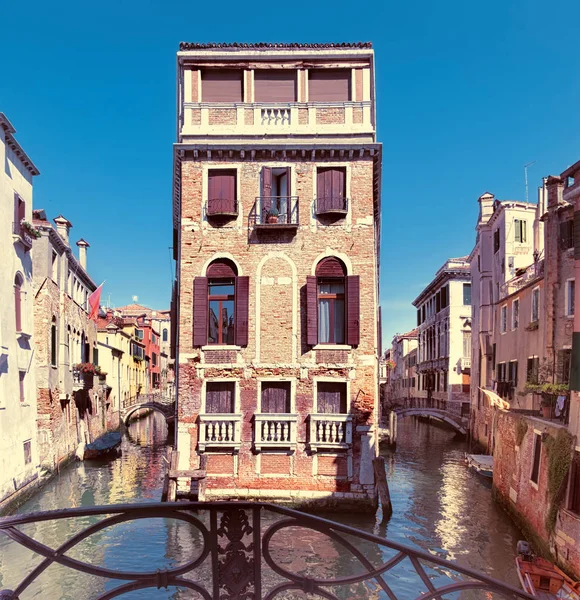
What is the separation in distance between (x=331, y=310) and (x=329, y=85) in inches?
257

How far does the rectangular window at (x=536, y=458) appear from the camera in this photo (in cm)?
1294

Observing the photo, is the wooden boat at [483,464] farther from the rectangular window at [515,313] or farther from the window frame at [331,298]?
the window frame at [331,298]

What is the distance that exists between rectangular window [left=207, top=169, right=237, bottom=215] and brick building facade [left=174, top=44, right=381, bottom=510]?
0.03 metres

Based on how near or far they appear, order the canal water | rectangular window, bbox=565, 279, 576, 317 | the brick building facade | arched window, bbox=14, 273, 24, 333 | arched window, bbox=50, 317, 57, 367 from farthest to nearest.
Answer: arched window, bbox=50, 317, 57, 367
rectangular window, bbox=565, 279, 576, 317
arched window, bbox=14, 273, 24, 333
the brick building facade
the canal water

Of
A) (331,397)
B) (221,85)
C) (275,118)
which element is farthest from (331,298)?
(221,85)

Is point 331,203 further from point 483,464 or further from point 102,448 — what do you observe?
point 102,448

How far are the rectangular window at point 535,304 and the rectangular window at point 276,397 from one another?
1134cm

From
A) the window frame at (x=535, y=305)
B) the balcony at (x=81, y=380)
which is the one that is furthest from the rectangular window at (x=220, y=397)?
the window frame at (x=535, y=305)

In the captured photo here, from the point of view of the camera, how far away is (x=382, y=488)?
13.7 m

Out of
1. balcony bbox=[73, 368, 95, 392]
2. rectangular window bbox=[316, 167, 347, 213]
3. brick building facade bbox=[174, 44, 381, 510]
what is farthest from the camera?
balcony bbox=[73, 368, 95, 392]

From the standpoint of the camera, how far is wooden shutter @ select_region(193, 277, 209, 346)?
47.8 feet

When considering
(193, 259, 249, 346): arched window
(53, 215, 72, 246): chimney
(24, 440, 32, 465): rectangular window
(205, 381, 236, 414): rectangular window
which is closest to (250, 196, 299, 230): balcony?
(193, 259, 249, 346): arched window

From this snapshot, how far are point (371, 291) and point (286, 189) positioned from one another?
3.79 metres

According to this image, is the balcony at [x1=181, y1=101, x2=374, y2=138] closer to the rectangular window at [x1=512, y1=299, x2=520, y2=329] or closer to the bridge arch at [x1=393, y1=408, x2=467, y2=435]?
the rectangular window at [x1=512, y1=299, x2=520, y2=329]
